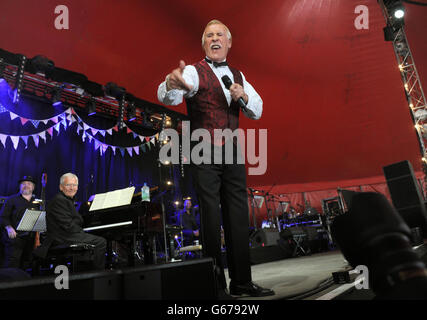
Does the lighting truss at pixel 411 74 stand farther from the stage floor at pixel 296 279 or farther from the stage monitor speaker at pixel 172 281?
the stage monitor speaker at pixel 172 281

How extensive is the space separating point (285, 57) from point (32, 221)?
6.32 metres

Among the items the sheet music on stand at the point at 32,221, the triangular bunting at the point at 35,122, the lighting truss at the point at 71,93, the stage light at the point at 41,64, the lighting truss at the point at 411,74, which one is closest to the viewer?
the sheet music on stand at the point at 32,221

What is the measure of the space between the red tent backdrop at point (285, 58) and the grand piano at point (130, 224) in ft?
11.0

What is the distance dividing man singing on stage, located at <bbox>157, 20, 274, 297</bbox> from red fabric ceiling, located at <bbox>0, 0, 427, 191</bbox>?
4.14m

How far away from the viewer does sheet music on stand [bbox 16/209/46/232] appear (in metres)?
4.40

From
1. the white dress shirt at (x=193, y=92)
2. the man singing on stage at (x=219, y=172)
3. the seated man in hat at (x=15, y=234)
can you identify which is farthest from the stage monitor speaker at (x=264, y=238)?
the white dress shirt at (x=193, y=92)

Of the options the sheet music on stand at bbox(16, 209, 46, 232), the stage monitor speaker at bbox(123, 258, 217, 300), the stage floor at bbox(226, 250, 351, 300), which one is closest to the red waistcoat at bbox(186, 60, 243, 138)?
the stage monitor speaker at bbox(123, 258, 217, 300)

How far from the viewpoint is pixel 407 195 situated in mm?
2844

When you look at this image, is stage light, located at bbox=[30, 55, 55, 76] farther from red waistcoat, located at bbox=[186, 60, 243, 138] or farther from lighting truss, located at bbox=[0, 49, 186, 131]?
red waistcoat, located at bbox=[186, 60, 243, 138]

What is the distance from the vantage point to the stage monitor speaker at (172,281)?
1018 millimetres

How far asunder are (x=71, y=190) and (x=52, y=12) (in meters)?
3.03

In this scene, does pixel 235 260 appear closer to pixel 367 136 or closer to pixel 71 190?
pixel 71 190

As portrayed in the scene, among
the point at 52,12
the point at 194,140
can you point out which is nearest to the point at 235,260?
the point at 194,140

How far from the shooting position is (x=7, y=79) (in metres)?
5.66
